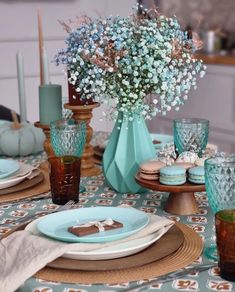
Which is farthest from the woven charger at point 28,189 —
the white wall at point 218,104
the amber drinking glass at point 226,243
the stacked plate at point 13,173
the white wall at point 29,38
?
the white wall at point 218,104

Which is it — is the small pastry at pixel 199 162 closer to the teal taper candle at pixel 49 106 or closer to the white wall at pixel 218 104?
the teal taper candle at pixel 49 106

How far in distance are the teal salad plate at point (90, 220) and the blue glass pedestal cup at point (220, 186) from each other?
0.12 metres

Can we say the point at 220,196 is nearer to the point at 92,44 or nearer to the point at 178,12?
the point at 92,44

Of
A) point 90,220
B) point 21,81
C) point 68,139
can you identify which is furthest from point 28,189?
point 21,81

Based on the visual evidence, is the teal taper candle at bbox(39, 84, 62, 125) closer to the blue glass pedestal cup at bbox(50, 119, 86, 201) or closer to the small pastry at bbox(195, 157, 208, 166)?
the blue glass pedestal cup at bbox(50, 119, 86, 201)

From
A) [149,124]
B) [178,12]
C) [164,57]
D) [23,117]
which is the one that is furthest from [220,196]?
[178,12]

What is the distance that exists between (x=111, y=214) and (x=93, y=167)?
0.54m

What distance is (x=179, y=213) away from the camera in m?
1.34

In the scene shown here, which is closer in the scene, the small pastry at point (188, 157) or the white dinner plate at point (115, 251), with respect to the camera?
the white dinner plate at point (115, 251)

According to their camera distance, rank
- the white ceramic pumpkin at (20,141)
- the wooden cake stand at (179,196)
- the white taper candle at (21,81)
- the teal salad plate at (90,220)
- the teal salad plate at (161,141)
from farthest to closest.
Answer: the white taper candle at (21,81)
the white ceramic pumpkin at (20,141)
the teal salad plate at (161,141)
the wooden cake stand at (179,196)
the teal salad plate at (90,220)

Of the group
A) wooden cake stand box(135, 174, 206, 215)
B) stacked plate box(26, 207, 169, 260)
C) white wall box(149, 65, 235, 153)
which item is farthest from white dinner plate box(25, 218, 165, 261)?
white wall box(149, 65, 235, 153)

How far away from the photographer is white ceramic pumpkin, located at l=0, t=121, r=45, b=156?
75.8 inches

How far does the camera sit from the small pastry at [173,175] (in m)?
1.31

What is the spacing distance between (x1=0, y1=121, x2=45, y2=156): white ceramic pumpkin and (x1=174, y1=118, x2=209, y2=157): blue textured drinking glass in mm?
548
